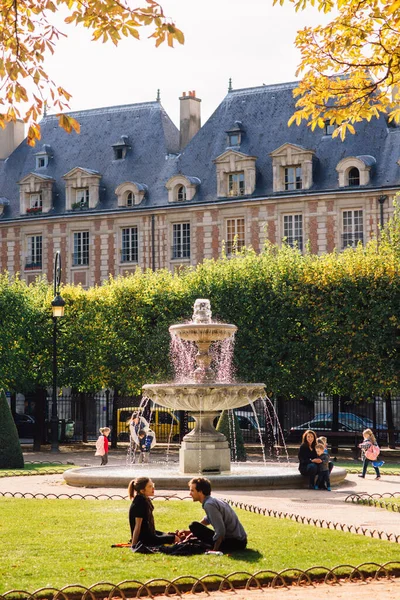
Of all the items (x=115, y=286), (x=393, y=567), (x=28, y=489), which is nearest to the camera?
(x=393, y=567)

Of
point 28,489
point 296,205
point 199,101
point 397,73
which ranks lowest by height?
point 28,489

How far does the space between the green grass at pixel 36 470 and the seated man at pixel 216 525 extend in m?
11.6

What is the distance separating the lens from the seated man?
11078 mm

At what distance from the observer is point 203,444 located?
66.0 feet

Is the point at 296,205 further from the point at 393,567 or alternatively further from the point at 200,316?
the point at 393,567

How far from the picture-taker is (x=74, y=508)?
15445mm

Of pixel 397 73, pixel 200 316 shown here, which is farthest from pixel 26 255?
pixel 397 73

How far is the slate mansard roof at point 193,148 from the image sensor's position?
44844 millimetres

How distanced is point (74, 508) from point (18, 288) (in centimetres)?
2349

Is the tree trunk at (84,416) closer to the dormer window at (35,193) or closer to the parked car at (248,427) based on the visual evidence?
the parked car at (248,427)

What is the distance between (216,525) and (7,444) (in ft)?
46.2

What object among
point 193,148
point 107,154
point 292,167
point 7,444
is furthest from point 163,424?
point 107,154

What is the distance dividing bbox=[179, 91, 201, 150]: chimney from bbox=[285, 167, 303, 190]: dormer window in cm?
699

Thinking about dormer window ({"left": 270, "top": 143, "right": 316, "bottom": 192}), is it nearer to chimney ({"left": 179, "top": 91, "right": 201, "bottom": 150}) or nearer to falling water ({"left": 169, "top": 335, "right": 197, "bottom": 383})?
chimney ({"left": 179, "top": 91, "right": 201, "bottom": 150})
